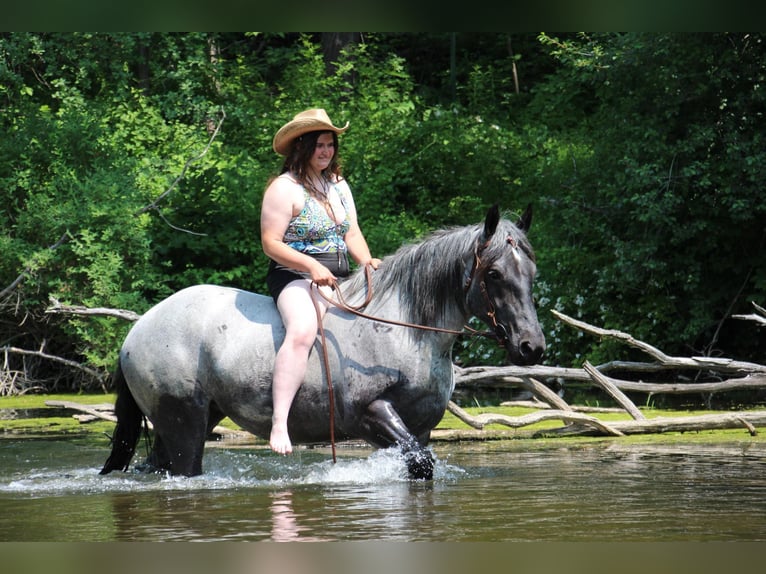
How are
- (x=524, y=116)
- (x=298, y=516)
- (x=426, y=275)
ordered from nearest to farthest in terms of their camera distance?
(x=298, y=516)
(x=426, y=275)
(x=524, y=116)

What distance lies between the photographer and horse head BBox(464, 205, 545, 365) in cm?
546

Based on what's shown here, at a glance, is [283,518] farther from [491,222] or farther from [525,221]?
[525,221]

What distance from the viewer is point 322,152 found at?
5984 mm

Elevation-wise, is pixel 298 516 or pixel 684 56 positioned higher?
pixel 684 56

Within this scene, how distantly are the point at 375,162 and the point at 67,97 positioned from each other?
499cm

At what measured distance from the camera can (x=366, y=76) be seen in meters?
21.2

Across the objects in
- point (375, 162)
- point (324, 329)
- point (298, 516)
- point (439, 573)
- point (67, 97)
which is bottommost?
point (298, 516)

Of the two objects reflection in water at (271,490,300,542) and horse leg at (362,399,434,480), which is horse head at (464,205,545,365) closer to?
horse leg at (362,399,434,480)

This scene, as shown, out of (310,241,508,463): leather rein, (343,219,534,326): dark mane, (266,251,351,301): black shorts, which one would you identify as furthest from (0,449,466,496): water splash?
(266,251,351,301): black shorts

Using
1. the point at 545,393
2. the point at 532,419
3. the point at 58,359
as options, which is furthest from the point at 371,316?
the point at 58,359

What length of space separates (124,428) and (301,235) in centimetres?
163

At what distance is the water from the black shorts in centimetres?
102
